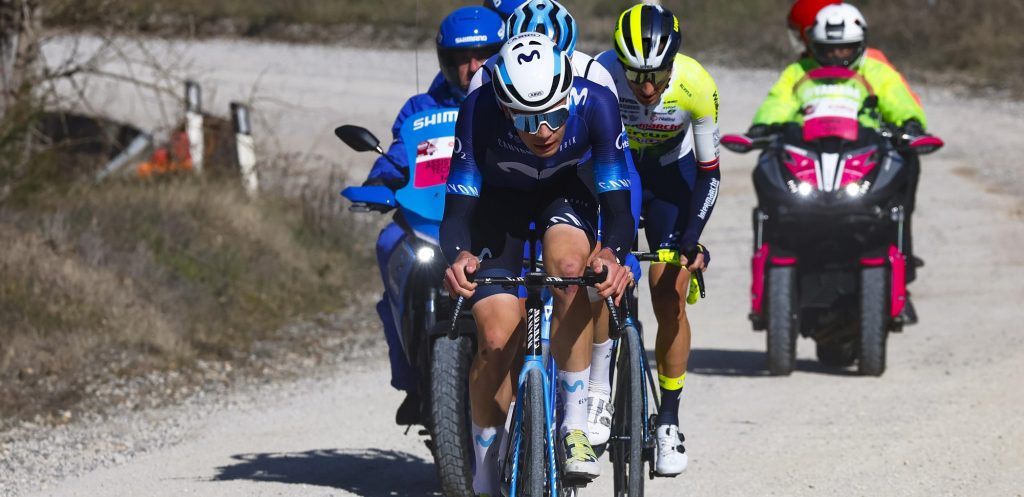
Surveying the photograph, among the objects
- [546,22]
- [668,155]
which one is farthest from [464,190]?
[668,155]

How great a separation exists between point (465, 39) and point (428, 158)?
62 cm

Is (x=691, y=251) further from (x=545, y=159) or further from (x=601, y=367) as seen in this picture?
(x=545, y=159)

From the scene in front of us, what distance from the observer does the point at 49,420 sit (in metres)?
9.71

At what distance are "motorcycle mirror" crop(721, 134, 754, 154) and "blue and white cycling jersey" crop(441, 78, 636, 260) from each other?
3652 mm

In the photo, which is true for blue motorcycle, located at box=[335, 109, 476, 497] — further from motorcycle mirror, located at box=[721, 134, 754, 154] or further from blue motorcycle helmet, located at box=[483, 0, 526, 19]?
motorcycle mirror, located at box=[721, 134, 754, 154]

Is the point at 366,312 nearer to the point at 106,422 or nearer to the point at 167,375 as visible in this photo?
the point at 167,375

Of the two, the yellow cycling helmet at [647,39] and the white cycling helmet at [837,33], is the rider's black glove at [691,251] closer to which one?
the yellow cycling helmet at [647,39]

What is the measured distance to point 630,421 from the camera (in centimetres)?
662

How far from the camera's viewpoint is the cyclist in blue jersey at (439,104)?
781 centimetres

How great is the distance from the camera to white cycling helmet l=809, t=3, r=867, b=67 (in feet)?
35.0

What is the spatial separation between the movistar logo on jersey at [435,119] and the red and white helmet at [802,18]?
390cm

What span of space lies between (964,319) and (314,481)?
651 centimetres

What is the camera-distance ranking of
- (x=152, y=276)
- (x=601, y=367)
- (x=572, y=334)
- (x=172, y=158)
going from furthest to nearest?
(x=172, y=158), (x=152, y=276), (x=601, y=367), (x=572, y=334)

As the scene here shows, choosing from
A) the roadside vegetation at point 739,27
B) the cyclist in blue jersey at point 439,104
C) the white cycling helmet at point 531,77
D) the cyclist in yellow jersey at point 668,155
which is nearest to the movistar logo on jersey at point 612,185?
the white cycling helmet at point 531,77
